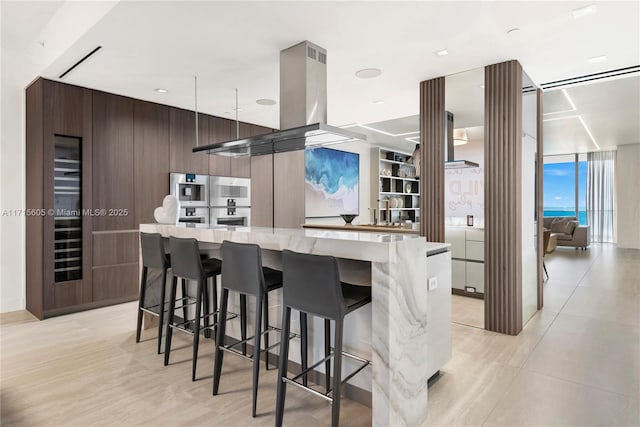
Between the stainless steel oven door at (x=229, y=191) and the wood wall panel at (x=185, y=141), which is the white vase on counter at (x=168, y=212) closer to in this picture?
the wood wall panel at (x=185, y=141)

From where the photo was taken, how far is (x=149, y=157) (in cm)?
470

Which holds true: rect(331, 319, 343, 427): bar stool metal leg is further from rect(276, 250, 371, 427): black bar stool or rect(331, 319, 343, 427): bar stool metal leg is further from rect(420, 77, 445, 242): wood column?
rect(420, 77, 445, 242): wood column

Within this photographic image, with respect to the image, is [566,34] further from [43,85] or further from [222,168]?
[43,85]

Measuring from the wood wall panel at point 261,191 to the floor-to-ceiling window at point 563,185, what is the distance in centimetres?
957

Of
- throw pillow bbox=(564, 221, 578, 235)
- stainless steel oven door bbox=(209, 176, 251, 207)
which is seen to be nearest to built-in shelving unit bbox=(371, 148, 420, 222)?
stainless steel oven door bbox=(209, 176, 251, 207)

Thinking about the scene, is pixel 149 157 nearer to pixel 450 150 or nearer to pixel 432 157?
pixel 432 157

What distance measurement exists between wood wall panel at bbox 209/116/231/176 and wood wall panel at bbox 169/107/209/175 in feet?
0.24

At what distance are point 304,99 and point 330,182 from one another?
4365 mm

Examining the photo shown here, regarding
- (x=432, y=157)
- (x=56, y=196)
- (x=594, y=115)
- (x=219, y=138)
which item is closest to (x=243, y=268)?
(x=432, y=157)

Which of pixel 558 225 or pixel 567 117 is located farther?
pixel 558 225

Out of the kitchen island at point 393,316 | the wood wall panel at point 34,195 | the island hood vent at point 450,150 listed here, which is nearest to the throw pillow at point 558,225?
the island hood vent at point 450,150

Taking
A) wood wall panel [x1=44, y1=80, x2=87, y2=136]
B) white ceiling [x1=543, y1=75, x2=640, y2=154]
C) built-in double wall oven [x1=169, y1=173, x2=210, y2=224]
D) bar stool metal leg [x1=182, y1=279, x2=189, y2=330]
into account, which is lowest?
bar stool metal leg [x1=182, y1=279, x2=189, y2=330]

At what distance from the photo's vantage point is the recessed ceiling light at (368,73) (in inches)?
142

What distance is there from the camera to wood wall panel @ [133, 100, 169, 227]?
459 centimetres
